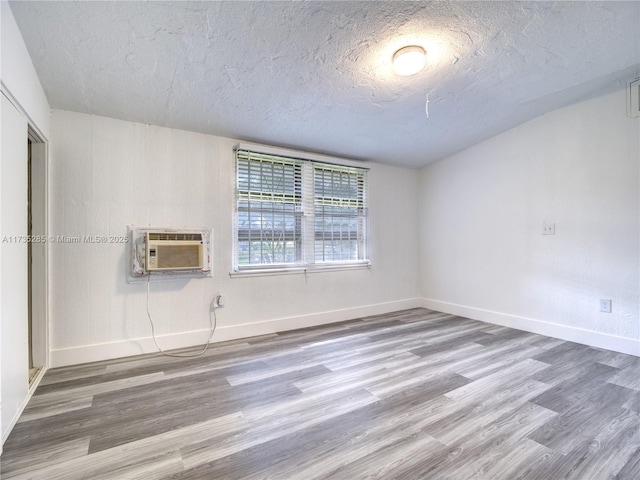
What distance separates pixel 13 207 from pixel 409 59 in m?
2.60

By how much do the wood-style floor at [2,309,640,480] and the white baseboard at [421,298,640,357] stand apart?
0.15m

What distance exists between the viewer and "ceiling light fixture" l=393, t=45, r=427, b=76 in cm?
211

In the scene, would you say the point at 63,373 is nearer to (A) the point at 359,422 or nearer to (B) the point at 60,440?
(B) the point at 60,440

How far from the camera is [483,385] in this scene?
219cm

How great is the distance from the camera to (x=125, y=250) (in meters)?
2.72

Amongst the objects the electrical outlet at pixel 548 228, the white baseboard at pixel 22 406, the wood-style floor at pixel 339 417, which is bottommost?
the wood-style floor at pixel 339 417

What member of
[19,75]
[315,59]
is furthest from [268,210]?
[19,75]

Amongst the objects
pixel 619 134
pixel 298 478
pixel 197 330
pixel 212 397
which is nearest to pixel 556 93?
pixel 619 134

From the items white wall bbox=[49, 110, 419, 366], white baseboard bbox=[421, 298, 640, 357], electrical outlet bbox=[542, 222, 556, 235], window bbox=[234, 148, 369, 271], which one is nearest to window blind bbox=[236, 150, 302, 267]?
window bbox=[234, 148, 369, 271]

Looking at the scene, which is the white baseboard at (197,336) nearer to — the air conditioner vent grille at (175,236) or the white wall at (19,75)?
the air conditioner vent grille at (175,236)

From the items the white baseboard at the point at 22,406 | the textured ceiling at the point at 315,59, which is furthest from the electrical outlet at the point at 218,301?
the textured ceiling at the point at 315,59

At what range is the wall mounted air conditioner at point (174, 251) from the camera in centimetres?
267

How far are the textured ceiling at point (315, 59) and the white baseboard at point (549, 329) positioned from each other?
90.5 inches

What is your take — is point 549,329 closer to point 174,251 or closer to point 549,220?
point 549,220
